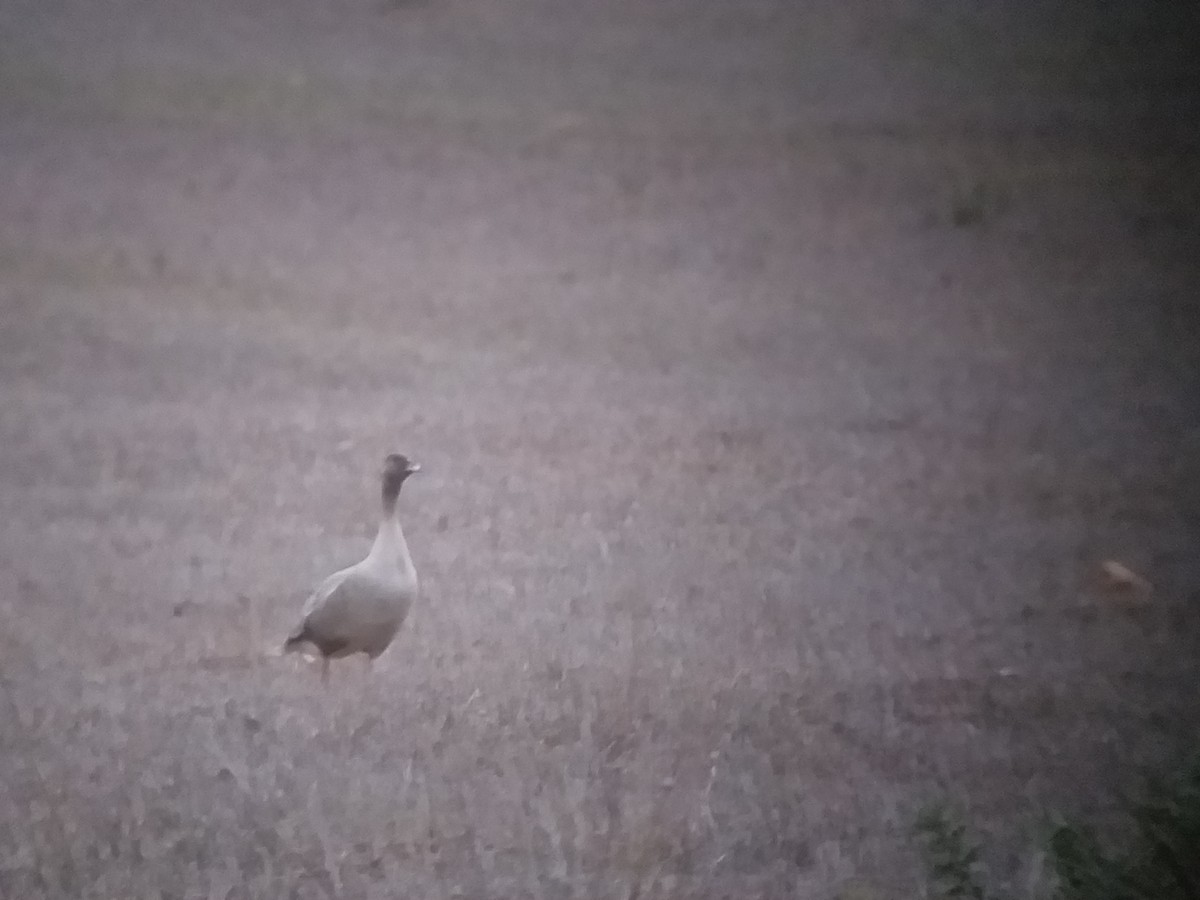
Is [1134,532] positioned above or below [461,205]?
below

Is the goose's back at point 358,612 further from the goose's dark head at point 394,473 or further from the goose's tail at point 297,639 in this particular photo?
the goose's dark head at point 394,473

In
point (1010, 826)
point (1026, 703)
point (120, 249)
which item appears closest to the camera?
point (1010, 826)

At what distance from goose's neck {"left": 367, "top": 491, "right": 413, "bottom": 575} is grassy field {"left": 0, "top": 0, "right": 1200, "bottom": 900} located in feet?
0.56

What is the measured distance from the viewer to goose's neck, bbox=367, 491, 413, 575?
1920mm

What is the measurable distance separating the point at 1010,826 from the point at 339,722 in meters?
0.99

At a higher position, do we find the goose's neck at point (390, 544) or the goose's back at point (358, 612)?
the goose's neck at point (390, 544)

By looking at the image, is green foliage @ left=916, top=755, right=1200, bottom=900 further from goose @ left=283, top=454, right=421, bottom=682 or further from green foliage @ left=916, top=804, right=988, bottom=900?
goose @ left=283, top=454, right=421, bottom=682

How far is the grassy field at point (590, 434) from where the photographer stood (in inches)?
69.6

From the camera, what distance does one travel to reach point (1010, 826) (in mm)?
1760

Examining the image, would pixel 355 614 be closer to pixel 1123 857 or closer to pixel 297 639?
pixel 297 639

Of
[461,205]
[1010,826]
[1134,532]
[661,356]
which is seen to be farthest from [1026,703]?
[461,205]

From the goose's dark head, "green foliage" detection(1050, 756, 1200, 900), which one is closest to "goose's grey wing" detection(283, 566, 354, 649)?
the goose's dark head

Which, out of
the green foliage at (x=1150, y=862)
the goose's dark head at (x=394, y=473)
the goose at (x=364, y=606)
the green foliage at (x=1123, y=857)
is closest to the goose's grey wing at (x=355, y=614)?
the goose at (x=364, y=606)

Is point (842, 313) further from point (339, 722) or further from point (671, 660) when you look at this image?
point (339, 722)
